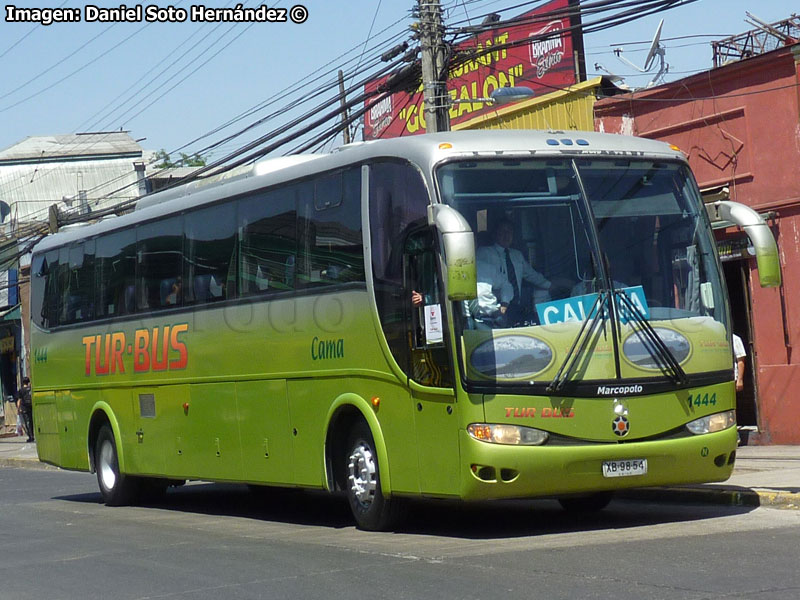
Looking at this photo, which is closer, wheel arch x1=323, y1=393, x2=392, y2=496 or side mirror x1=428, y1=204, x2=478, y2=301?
side mirror x1=428, y1=204, x2=478, y2=301

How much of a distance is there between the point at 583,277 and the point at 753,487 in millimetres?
3157

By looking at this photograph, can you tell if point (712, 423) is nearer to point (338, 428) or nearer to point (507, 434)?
point (507, 434)

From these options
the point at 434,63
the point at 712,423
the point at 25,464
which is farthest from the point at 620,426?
the point at 25,464

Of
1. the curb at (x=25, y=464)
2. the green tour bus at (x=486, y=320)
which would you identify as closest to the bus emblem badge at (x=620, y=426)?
the green tour bus at (x=486, y=320)

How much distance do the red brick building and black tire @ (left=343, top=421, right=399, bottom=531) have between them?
26.5 ft

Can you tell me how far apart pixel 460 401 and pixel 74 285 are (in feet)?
30.7

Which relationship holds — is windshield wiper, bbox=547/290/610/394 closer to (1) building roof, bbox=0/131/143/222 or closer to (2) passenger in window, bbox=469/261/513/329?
(2) passenger in window, bbox=469/261/513/329

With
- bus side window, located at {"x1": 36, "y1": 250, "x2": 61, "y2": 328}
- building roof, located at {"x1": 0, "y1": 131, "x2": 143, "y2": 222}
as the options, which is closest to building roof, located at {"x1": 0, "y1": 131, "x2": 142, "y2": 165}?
building roof, located at {"x1": 0, "y1": 131, "x2": 143, "y2": 222}

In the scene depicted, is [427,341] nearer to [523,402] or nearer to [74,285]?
[523,402]

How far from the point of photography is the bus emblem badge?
10289 millimetres

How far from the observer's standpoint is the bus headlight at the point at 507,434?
10.0m

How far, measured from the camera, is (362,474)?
37.7ft

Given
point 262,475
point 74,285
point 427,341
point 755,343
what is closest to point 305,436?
point 262,475

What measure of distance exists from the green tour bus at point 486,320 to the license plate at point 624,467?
0.04ft
